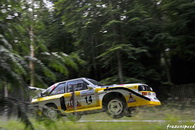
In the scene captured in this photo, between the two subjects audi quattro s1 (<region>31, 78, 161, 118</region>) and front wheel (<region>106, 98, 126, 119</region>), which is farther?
front wheel (<region>106, 98, 126, 119</region>)

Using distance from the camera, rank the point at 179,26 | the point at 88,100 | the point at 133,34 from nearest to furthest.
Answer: the point at 88,100, the point at 179,26, the point at 133,34

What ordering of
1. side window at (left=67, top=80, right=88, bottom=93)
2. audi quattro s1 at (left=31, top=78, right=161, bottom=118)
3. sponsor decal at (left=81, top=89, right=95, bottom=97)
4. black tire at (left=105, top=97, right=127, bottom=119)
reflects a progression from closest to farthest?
audi quattro s1 at (left=31, top=78, right=161, bottom=118) < black tire at (left=105, top=97, right=127, bottom=119) < sponsor decal at (left=81, top=89, right=95, bottom=97) < side window at (left=67, top=80, right=88, bottom=93)

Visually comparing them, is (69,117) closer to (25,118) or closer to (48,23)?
(25,118)

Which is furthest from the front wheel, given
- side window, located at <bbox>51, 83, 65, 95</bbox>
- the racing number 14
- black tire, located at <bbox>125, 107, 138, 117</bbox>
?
side window, located at <bbox>51, 83, 65, 95</bbox>

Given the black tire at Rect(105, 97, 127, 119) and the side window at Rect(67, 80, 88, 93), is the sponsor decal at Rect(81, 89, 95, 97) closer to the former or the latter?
the side window at Rect(67, 80, 88, 93)

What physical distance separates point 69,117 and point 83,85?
507 cm

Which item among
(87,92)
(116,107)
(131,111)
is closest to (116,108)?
(116,107)

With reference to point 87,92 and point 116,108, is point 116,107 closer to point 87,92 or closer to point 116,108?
point 116,108

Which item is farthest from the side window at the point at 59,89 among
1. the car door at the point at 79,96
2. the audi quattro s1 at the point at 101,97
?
the car door at the point at 79,96

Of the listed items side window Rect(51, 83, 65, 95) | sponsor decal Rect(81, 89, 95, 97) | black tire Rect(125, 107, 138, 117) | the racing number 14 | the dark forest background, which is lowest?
black tire Rect(125, 107, 138, 117)

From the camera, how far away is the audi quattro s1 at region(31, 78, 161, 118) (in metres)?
8.35

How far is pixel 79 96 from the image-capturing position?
9445mm

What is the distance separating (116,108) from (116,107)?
35mm

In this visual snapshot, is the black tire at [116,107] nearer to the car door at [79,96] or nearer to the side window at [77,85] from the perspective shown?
the car door at [79,96]
